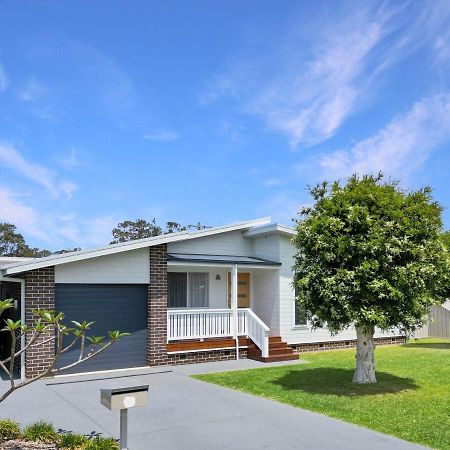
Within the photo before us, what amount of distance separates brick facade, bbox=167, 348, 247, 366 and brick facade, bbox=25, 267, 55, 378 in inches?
138

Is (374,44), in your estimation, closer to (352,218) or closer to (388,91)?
(388,91)

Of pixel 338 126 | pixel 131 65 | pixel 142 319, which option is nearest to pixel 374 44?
pixel 338 126

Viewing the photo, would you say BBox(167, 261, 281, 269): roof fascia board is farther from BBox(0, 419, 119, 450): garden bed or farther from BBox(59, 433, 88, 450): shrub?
BBox(59, 433, 88, 450): shrub

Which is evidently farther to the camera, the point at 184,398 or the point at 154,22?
the point at 154,22

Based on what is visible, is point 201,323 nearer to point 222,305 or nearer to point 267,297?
point 222,305

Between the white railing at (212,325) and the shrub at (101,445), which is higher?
the white railing at (212,325)

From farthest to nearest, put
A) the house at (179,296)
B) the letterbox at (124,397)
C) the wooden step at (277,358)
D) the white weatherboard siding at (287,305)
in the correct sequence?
the white weatherboard siding at (287,305)
the wooden step at (277,358)
the house at (179,296)
the letterbox at (124,397)

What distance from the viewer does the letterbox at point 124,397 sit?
5773 millimetres

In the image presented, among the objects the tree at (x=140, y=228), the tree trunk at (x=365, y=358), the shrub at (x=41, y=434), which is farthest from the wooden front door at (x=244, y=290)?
the tree at (x=140, y=228)

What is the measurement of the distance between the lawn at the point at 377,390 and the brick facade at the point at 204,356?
6.77 ft

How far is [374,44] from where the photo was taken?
13.7m

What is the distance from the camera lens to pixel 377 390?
1007cm

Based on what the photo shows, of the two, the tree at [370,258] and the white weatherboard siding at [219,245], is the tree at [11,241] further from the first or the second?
the tree at [370,258]

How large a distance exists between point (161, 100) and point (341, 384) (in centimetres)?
1105
